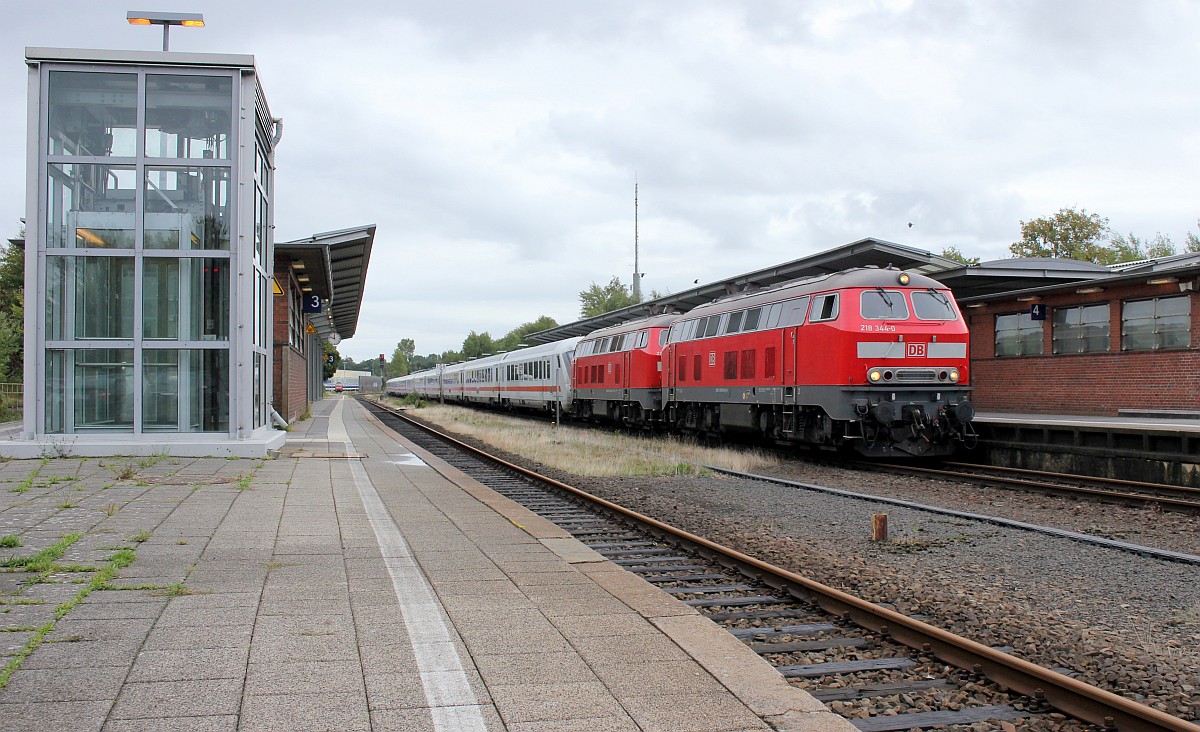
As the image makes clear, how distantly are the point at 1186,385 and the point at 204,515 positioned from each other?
1746 centimetres

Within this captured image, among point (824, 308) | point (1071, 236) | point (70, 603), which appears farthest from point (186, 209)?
point (1071, 236)

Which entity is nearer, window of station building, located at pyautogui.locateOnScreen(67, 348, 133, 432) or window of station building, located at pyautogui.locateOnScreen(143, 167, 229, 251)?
window of station building, located at pyautogui.locateOnScreen(67, 348, 133, 432)

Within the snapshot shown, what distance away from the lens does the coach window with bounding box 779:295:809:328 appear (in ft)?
52.0

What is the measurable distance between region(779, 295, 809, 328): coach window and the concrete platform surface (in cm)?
801

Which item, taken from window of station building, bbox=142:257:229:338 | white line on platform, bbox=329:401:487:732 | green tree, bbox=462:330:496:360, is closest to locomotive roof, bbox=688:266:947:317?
white line on platform, bbox=329:401:487:732

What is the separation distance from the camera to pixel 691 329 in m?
21.1

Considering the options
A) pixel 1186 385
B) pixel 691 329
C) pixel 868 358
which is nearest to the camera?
pixel 868 358

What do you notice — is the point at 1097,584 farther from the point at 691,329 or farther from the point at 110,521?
the point at 691,329

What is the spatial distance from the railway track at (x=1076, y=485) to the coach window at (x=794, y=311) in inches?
106

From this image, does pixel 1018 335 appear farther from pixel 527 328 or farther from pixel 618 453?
pixel 527 328

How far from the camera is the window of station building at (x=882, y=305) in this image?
579 inches

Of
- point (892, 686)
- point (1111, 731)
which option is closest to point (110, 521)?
point (892, 686)

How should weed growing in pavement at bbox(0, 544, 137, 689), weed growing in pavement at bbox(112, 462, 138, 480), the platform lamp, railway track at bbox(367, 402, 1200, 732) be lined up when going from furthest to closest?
1. the platform lamp
2. weed growing in pavement at bbox(112, 462, 138, 480)
3. weed growing in pavement at bbox(0, 544, 137, 689)
4. railway track at bbox(367, 402, 1200, 732)

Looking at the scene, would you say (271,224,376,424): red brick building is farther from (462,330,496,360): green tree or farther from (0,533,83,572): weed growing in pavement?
(462,330,496,360): green tree
